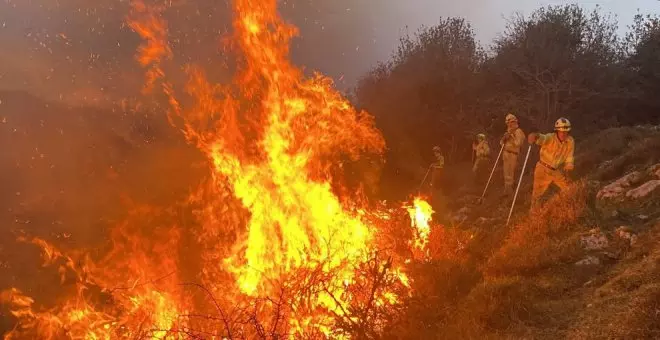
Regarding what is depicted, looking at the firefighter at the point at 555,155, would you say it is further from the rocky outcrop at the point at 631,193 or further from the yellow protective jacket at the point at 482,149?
the yellow protective jacket at the point at 482,149

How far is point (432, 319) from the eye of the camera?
556cm

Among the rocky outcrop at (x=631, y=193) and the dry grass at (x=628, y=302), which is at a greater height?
the rocky outcrop at (x=631, y=193)

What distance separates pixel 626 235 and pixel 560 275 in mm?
1303

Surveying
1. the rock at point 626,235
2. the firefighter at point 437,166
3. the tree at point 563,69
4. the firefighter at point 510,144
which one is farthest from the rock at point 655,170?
the tree at point 563,69

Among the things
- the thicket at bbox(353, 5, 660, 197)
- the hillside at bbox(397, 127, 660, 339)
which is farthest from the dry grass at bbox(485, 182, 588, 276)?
the thicket at bbox(353, 5, 660, 197)

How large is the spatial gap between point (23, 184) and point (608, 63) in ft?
320

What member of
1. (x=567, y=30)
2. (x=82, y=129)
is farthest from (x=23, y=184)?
(x=567, y=30)

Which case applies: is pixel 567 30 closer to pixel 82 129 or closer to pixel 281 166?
pixel 281 166

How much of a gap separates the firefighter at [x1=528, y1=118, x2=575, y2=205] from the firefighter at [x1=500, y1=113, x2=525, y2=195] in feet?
9.73

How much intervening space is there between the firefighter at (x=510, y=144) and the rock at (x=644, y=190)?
13.0 feet

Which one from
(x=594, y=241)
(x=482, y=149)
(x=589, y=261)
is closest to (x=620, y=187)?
(x=594, y=241)

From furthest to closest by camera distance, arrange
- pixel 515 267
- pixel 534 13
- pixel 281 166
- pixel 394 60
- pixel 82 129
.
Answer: pixel 82 129 < pixel 394 60 < pixel 534 13 < pixel 281 166 < pixel 515 267

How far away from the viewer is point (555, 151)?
8844mm

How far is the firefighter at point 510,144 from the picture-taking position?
12125 mm
